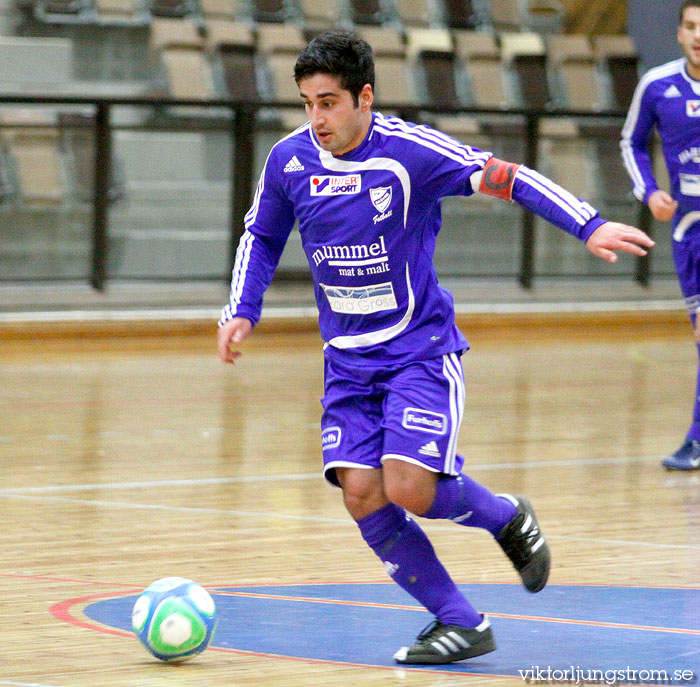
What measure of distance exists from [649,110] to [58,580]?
12.0 ft

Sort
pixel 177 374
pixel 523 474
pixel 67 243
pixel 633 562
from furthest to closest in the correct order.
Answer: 1. pixel 67 243
2. pixel 177 374
3. pixel 523 474
4. pixel 633 562

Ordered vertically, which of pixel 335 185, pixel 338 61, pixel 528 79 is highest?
pixel 338 61

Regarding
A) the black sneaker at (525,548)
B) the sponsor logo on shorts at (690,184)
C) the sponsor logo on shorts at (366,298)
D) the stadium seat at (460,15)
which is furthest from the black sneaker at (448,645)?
the stadium seat at (460,15)

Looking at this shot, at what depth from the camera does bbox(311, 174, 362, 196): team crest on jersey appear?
3.41m

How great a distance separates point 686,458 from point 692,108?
1580 mm

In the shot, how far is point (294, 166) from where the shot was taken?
3.49m

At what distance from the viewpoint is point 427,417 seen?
3.28 m

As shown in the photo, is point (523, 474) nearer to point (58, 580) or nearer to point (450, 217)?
point (58, 580)

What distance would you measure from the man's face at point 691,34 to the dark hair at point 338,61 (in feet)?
9.63

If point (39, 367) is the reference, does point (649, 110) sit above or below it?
above

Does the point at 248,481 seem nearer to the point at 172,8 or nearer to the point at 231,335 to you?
the point at 231,335

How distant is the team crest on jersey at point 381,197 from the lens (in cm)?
339

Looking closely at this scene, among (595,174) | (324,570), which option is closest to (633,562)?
(324,570)

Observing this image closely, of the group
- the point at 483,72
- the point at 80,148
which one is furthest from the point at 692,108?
the point at 483,72
